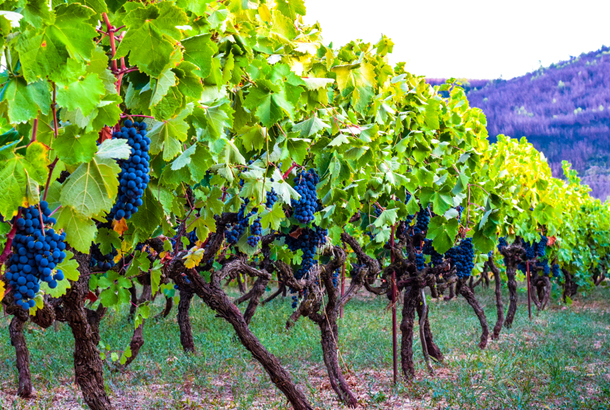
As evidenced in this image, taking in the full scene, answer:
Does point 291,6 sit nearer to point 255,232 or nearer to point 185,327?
point 255,232

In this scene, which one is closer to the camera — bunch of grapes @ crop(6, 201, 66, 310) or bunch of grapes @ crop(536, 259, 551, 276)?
bunch of grapes @ crop(6, 201, 66, 310)

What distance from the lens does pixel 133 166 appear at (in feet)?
5.66

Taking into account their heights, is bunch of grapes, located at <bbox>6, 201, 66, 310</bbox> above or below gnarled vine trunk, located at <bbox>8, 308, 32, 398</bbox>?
above

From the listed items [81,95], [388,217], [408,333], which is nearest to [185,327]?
[408,333]

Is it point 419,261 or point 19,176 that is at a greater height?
point 19,176

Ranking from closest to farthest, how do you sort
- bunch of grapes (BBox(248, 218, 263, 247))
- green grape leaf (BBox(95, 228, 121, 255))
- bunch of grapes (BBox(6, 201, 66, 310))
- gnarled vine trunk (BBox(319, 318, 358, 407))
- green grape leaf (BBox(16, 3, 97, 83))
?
green grape leaf (BBox(16, 3, 97, 83)), bunch of grapes (BBox(6, 201, 66, 310)), green grape leaf (BBox(95, 228, 121, 255)), bunch of grapes (BBox(248, 218, 263, 247)), gnarled vine trunk (BBox(319, 318, 358, 407))

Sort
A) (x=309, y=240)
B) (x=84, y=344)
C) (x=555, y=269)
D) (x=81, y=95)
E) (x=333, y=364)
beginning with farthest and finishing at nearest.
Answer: (x=555, y=269) → (x=333, y=364) → (x=309, y=240) → (x=84, y=344) → (x=81, y=95)

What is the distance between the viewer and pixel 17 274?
163 cm

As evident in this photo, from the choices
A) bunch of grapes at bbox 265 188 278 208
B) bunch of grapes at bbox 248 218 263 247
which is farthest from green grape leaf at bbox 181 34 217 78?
bunch of grapes at bbox 248 218 263 247

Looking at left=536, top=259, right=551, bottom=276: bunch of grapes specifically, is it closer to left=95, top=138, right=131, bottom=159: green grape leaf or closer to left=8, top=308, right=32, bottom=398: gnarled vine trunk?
left=8, top=308, right=32, bottom=398: gnarled vine trunk

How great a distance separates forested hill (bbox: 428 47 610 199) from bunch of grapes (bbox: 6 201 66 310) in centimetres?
5245

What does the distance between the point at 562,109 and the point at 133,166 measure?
68277 mm

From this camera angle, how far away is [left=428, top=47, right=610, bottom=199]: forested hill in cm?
5375

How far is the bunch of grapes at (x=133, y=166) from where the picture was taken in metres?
1.71
